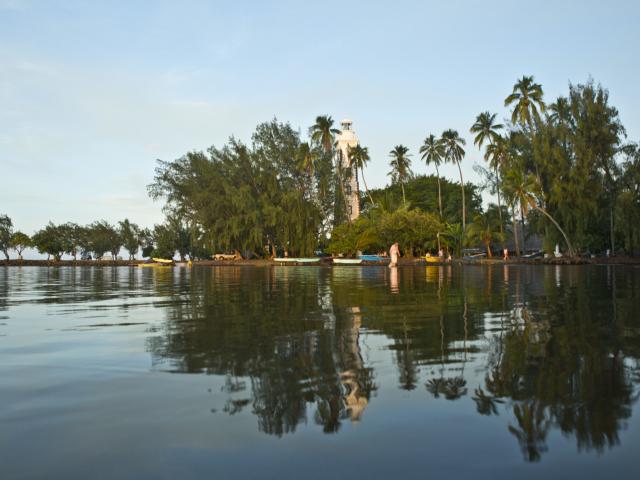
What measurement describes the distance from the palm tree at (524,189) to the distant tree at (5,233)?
282 feet

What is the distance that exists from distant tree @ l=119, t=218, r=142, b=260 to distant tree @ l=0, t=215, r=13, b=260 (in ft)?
61.8

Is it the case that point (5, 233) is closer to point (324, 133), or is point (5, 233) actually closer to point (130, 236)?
point (130, 236)

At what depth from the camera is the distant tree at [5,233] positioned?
9731cm

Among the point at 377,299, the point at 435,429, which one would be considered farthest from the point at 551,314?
the point at 435,429

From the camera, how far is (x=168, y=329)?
7.70m

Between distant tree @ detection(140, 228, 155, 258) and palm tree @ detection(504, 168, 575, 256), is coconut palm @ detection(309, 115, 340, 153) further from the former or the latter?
distant tree @ detection(140, 228, 155, 258)

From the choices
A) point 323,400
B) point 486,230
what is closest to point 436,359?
point 323,400

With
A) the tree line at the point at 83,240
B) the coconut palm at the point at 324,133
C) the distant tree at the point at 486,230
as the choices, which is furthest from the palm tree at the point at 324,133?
the tree line at the point at 83,240

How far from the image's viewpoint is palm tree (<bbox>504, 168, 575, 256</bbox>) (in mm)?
47944

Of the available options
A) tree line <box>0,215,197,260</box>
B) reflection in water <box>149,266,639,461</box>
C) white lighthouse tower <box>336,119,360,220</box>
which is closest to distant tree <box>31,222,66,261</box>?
tree line <box>0,215,197,260</box>

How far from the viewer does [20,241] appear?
325 ft

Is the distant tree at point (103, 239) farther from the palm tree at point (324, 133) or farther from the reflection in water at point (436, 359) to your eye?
the reflection in water at point (436, 359)

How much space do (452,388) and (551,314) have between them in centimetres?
556

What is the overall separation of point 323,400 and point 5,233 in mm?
108646
